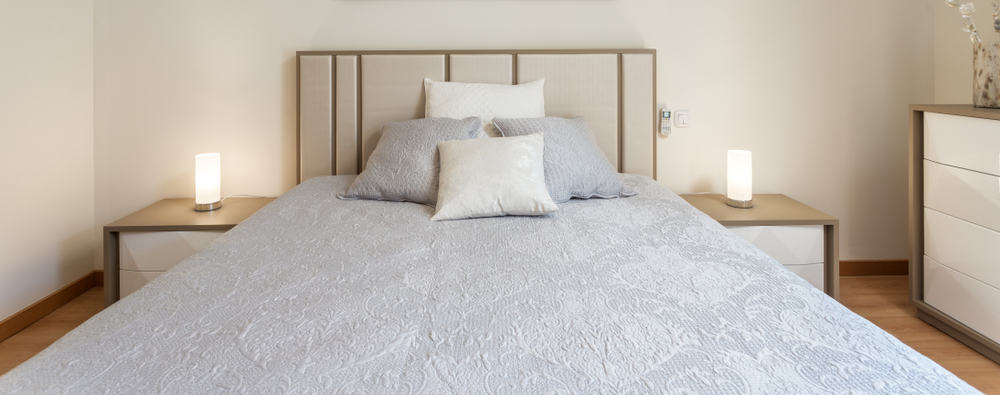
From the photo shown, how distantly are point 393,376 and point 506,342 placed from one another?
8.6 inches

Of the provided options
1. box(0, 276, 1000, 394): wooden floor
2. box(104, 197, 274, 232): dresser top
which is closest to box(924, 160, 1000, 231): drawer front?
box(0, 276, 1000, 394): wooden floor

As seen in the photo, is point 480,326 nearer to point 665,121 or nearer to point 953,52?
point 665,121

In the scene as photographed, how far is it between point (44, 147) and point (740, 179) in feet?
9.74

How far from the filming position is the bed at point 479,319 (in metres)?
1.03

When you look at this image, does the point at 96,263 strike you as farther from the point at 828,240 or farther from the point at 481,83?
the point at 828,240

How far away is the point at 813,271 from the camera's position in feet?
8.78

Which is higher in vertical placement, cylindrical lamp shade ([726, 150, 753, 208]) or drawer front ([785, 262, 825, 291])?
cylindrical lamp shade ([726, 150, 753, 208])

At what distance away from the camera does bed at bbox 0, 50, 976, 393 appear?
1.03 metres

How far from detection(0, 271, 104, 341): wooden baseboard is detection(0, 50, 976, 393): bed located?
123 cm

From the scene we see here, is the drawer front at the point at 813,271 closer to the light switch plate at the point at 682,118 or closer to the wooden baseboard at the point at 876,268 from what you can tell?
the wooden baseboard at the point at 876,268

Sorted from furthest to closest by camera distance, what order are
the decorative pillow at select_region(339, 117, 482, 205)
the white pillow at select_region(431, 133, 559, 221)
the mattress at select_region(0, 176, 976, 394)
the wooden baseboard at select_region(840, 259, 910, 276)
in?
1. the wooden baseboard at select_region(840, 259, 910, 276)
2. the decorative pillow at select_region(339, 117, 482, 205)
3. the white pillow at select_region(431, 133, 559, 221)
4. the mattress at select_region(0, 176, 976, 394)

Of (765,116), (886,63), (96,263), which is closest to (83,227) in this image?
(96,263)

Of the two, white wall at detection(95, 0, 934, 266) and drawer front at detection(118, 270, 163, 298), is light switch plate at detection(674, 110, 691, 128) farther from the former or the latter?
drawer front at detection(118, 270, 163, 298)

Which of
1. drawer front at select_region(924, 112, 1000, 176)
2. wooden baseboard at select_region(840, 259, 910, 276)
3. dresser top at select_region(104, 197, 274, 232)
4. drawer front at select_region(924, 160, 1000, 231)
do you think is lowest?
wooden baseboard at select_region(840, 259, 910, 276)
